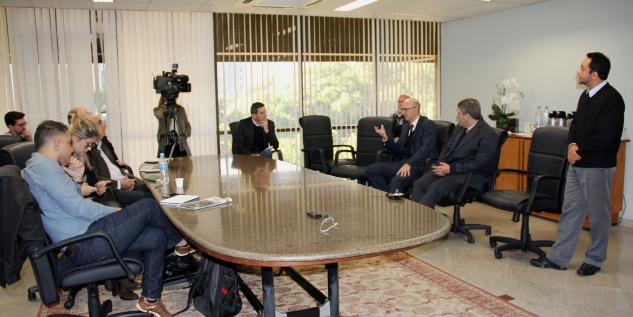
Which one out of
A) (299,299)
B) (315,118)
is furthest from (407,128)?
(299,299)

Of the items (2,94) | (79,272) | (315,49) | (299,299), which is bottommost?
(299,299)

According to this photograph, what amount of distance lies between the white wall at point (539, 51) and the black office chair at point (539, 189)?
1.71m

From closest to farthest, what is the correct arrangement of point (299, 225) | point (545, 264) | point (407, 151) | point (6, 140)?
point (299, 225) < point (545, 264) < point (6, 140) < point (407, 151)

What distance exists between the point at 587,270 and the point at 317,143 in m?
3.72

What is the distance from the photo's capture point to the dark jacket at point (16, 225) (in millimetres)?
2654

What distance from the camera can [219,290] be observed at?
3330 mm

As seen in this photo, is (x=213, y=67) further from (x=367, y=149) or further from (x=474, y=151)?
(x=474, y=151)

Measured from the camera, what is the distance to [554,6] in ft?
21.9

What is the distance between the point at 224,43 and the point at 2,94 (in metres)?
2.87

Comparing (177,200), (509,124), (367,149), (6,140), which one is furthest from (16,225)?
(509,124)

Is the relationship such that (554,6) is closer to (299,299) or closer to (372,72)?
(372,72)

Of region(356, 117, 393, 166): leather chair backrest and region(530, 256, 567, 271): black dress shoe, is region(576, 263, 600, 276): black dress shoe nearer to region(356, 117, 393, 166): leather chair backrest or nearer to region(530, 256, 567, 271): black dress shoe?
region(530, 256, 567, 271): black dress shoe

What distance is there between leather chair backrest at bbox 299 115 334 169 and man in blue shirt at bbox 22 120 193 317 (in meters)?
3.75

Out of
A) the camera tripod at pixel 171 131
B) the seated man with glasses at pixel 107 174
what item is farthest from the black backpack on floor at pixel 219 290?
the camera tripod at pixel 171 131
